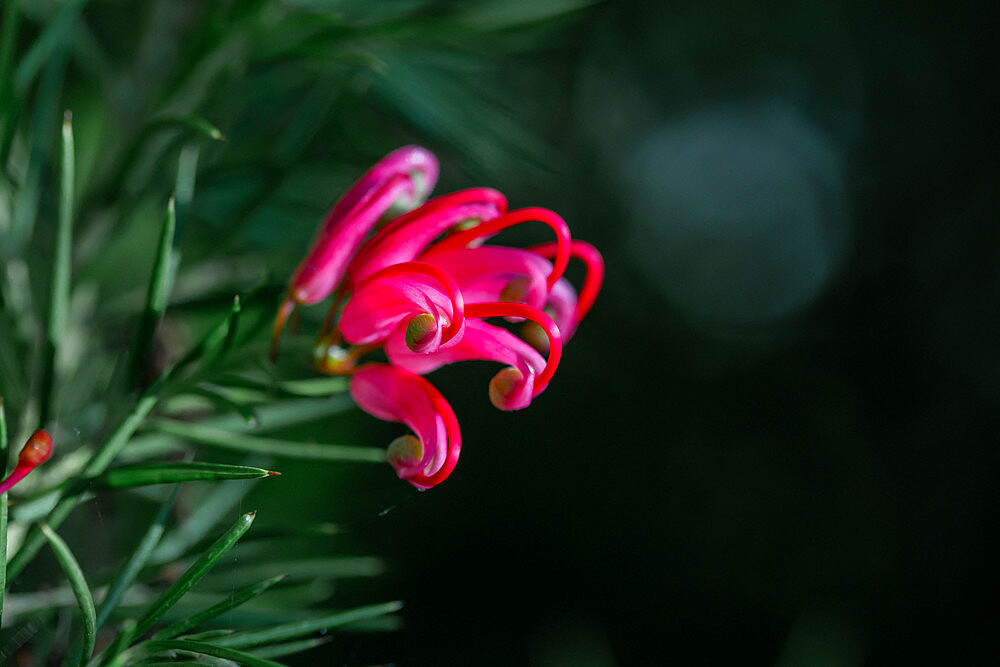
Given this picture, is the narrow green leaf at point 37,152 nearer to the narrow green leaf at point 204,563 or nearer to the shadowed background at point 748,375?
the narrow green leaf at point 204,563

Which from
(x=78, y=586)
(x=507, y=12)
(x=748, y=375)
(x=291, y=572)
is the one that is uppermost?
(x=507, y=12)

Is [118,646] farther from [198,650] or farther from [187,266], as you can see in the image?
[187,266]

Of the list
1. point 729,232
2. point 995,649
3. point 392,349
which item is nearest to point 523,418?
point 729,232

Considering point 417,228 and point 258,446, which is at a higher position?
point 417,228

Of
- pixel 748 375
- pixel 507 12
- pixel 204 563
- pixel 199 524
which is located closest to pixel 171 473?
pixel 204 563

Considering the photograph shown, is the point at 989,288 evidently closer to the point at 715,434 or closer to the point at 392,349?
the point at 715,434

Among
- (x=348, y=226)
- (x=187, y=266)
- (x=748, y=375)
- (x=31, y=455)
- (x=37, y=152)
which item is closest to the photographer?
(x=31, y=455)

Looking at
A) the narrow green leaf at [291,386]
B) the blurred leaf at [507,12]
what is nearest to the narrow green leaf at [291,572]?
the narrow green leaf at [291,386]
